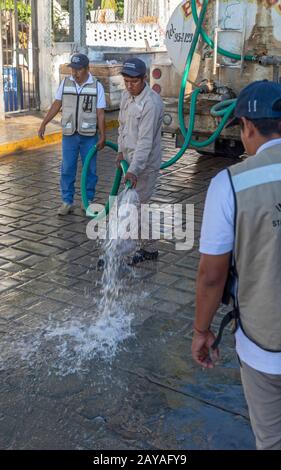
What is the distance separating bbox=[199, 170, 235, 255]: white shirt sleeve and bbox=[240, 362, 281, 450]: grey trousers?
495mm

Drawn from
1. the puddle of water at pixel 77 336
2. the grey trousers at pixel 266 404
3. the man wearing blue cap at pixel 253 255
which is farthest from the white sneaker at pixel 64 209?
the grey trousers at pixel 266 404

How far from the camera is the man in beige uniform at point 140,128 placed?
5.09m

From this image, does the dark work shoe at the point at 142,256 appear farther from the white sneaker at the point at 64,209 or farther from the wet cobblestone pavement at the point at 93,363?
the white sneaker at the point at 64,209

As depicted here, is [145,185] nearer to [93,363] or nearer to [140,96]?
[140,96]

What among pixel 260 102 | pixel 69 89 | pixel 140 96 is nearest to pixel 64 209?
pixel 69 89

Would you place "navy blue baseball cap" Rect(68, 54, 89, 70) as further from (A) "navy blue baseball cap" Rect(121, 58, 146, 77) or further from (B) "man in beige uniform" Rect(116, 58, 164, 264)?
(A) "navy blue baseball cap" Rect(121, 58, 146, 77)

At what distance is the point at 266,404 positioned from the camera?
92.7 inches

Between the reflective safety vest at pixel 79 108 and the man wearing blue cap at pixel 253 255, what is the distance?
4.35 meters

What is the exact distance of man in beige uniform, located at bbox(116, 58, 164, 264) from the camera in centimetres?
509

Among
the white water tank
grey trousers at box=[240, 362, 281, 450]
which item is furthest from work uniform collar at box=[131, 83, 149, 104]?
grey trousers at box=[240, 362, 281, 450]

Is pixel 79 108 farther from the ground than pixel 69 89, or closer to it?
closer to it

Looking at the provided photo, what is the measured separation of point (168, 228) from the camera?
6.46 meters

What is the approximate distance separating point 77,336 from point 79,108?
3.04 m

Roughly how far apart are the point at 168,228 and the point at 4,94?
6681 millimetres
